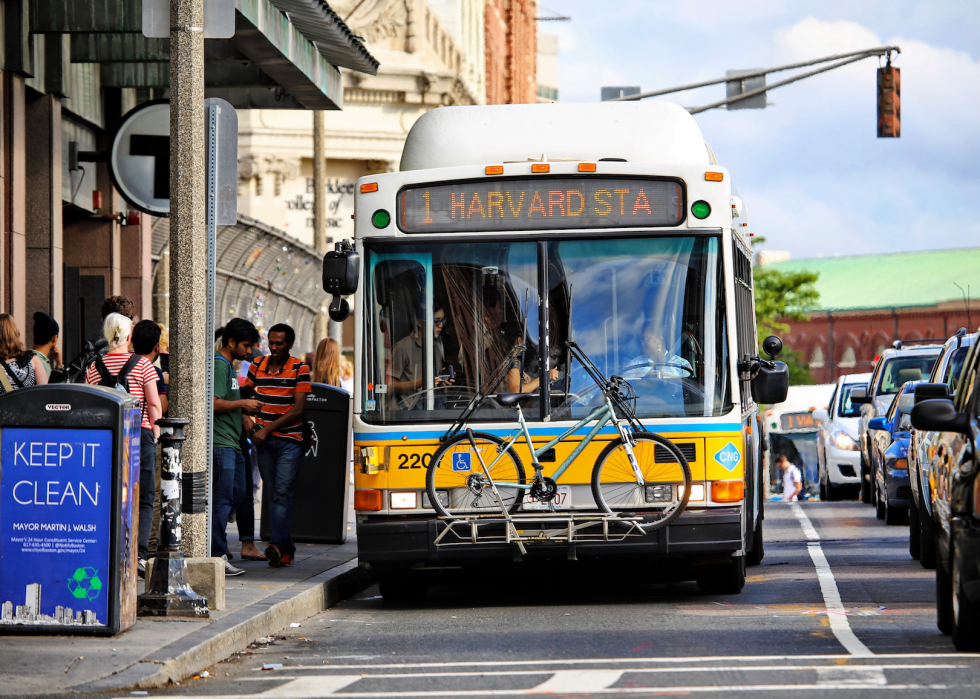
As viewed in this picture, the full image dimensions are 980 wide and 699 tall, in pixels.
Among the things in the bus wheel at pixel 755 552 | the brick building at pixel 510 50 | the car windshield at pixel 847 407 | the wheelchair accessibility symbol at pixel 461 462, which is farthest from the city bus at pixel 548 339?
the brick building at pixel 510 50

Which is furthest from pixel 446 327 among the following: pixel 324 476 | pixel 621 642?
pixel 324 476

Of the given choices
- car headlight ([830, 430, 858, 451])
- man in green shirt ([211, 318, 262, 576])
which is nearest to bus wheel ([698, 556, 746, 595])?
man in green shirt ([211, 318, 262, 576])

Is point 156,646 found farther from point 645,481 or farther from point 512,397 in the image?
point 645,481

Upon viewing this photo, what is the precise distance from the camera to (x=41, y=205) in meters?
16.2

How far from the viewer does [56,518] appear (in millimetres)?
8500

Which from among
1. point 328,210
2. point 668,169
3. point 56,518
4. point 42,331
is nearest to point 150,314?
point 42,331

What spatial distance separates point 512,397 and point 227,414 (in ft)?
8.53

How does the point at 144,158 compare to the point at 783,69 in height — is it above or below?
below

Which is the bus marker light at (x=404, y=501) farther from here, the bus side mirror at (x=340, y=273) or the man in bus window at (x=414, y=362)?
the bus side mirror at (x=340, y=273)

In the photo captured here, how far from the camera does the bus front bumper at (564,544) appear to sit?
420 inches

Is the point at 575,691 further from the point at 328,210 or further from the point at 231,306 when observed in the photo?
the point at 328,210

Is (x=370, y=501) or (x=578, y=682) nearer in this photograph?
(x=578, y=682)

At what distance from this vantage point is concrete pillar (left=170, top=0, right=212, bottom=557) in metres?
9.66

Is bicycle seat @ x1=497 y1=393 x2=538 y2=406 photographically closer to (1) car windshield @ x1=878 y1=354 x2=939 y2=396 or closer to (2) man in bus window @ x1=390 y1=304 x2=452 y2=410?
(2) man in bus window @ x1=390 y1=304 x2=452 y2=410
